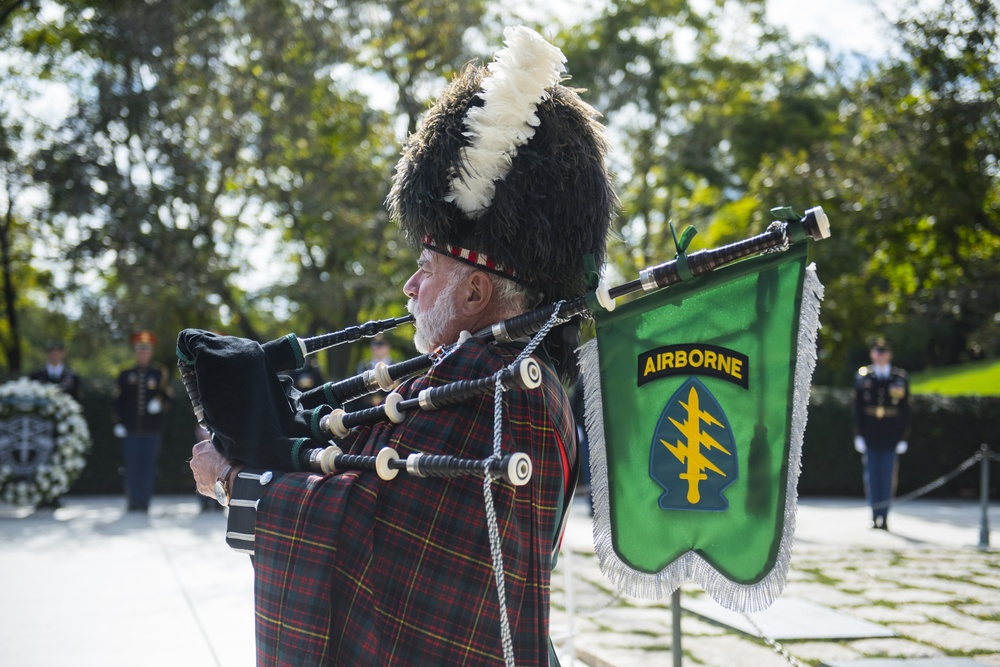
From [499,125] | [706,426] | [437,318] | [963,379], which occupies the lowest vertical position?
[706,426]

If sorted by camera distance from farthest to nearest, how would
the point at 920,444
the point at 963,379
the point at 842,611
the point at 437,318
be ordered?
the point at 963,379, the point at 920,444, the point at 842,611, the point at 437,318

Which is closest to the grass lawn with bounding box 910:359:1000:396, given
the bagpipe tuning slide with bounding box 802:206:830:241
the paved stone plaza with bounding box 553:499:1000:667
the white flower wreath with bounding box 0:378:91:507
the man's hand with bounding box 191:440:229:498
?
the paved stone plaza with bounding box 553:499:1000:667

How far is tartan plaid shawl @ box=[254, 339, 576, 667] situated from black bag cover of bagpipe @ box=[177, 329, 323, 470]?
4.7 inches

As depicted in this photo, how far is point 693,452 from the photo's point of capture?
2.31 meters

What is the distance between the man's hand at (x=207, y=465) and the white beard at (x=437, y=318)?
0.53 metres

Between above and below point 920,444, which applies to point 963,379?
above

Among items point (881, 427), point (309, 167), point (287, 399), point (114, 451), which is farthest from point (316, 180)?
point (287, 399)

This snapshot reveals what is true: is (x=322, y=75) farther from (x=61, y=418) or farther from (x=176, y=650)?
(x=176, y=650)

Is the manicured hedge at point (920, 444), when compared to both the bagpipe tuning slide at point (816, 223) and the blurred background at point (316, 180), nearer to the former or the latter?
the blurred background at point (316, 180)

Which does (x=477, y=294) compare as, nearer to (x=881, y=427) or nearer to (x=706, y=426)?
(x=706, y=426)

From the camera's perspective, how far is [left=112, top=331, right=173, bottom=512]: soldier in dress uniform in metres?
10.8

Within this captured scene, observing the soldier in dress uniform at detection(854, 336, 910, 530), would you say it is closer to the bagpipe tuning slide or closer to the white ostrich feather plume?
the bagpipe tuning slide

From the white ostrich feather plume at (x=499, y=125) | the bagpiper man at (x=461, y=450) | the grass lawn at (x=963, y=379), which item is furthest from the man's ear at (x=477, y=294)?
the grass lawn at (x=963, y=379)

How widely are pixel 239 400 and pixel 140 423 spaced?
9757mm
